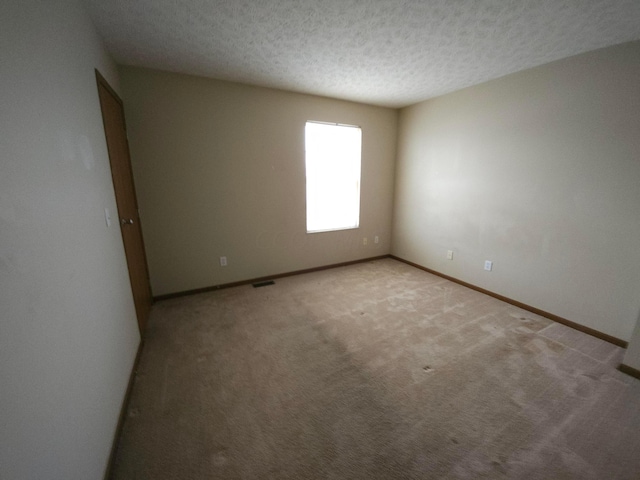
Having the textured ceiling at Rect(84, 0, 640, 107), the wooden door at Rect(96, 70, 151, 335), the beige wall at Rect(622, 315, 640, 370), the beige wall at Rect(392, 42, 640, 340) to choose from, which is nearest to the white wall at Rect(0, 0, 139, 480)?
the wooden door at Rect(96, 70, 151, 335)

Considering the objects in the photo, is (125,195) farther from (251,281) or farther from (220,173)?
(251,281)

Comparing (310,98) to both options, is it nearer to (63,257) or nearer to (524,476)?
(63,257)

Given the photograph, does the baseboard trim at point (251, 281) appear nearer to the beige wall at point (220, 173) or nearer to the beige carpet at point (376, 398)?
the beige wall at point (220, 173)

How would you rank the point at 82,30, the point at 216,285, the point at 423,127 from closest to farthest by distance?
1. the point at 82,30
2. the point at 216,285
3. the point at 423,127

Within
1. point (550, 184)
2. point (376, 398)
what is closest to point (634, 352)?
point (550, 184)

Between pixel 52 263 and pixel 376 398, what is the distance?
1.82m

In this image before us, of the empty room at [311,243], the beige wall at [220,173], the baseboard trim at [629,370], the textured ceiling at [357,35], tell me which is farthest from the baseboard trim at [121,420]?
the baseboard trim at [629,370]

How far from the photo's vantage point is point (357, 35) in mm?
1917

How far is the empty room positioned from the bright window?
0.04 metres

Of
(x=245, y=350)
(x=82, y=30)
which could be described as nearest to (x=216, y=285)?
(x=245, y=350)

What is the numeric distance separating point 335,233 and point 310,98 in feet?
6.36

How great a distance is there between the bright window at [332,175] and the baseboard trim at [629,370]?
3.06 meters

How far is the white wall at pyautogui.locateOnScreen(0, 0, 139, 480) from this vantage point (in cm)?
73

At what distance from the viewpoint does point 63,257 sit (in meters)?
1.06
